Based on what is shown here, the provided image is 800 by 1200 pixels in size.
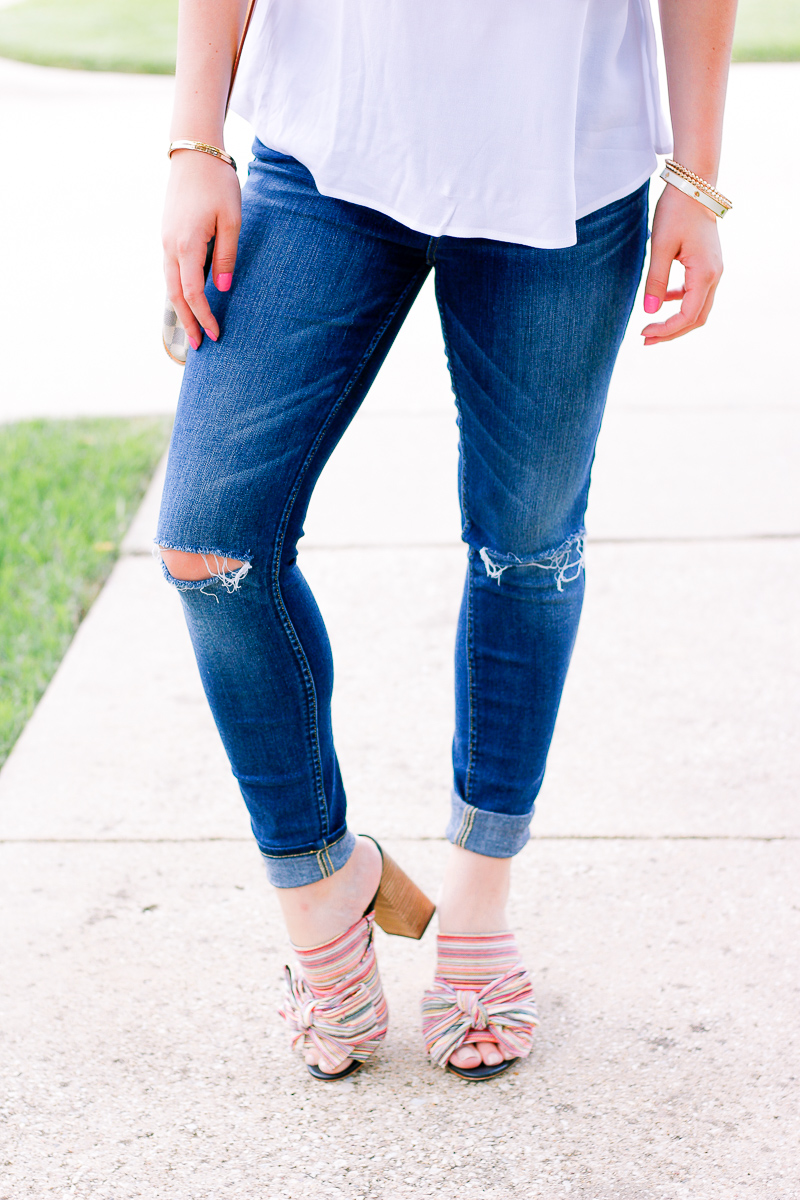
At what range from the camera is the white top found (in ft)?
4.28

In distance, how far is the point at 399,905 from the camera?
5.58 ft

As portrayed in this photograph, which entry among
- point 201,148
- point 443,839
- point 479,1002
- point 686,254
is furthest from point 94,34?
Answer: point 479,1002

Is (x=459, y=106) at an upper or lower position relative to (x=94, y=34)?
lower

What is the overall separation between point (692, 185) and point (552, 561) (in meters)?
0.48

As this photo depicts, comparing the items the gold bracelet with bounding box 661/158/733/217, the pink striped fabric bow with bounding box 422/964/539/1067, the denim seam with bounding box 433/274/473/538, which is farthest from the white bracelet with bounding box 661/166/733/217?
the pink striped fabric bow with bounding box 422/964/539/1067

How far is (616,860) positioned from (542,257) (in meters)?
1.04

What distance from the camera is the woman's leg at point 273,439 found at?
1354 millimetres

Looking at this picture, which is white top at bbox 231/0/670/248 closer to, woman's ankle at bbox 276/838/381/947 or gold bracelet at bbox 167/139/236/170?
gold bracelet at bbox 167/139/236/170

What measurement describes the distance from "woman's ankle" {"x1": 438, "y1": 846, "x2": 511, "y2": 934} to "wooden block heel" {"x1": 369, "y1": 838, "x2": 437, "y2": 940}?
0.06 meters

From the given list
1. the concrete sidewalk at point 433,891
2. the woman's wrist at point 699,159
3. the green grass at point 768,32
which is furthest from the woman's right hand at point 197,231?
the green grass at point 768,32

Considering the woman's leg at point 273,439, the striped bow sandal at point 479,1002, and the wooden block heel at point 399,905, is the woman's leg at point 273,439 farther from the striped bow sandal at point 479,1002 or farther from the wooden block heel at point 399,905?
the striped bow sandal at point 479,1002

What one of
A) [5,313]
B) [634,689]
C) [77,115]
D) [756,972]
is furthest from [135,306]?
[77,115]

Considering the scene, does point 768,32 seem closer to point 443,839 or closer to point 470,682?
point 443,839

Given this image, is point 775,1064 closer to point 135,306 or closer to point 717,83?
point 717,83
